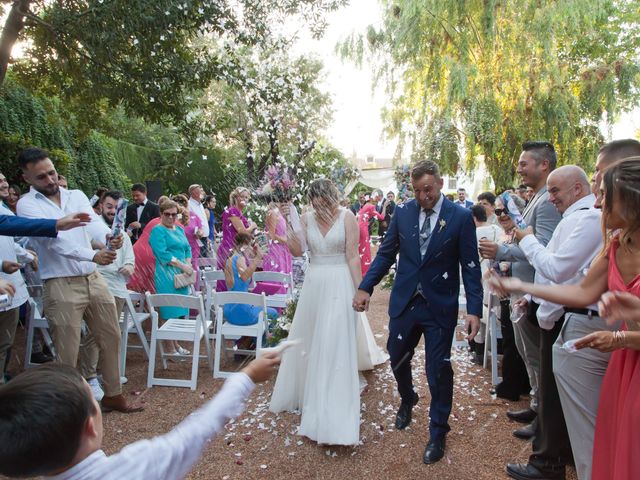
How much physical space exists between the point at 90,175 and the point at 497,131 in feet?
37.8

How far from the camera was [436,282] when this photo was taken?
13.3 feet

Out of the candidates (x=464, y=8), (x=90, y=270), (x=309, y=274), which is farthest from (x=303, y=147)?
(x=464, y=8)

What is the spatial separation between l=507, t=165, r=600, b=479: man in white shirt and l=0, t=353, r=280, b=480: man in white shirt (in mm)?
2240

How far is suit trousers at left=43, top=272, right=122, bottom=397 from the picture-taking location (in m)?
4.47

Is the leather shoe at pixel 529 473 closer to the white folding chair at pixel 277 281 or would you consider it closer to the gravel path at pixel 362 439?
the gravel path at pixel 362 439

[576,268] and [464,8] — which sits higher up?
[464,8]

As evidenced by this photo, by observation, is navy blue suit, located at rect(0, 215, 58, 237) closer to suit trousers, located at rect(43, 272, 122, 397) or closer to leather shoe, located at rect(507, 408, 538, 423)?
suit trousers, located at rect(43, 272, 122, 397)

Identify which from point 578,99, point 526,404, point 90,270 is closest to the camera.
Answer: point 90,270

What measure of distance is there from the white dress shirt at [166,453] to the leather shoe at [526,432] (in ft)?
11.1

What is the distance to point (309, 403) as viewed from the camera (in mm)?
4277

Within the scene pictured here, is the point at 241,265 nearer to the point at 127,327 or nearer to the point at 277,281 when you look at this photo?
the point at 277,281

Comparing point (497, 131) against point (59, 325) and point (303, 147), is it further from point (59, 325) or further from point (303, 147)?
point (59, 325)

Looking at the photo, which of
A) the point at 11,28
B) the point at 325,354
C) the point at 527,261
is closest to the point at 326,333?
the point at 325,354

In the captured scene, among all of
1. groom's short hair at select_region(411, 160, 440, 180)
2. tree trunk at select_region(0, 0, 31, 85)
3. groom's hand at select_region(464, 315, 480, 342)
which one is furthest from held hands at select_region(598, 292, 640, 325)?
tree trunk at select_region(0, 0, 31, 85)
